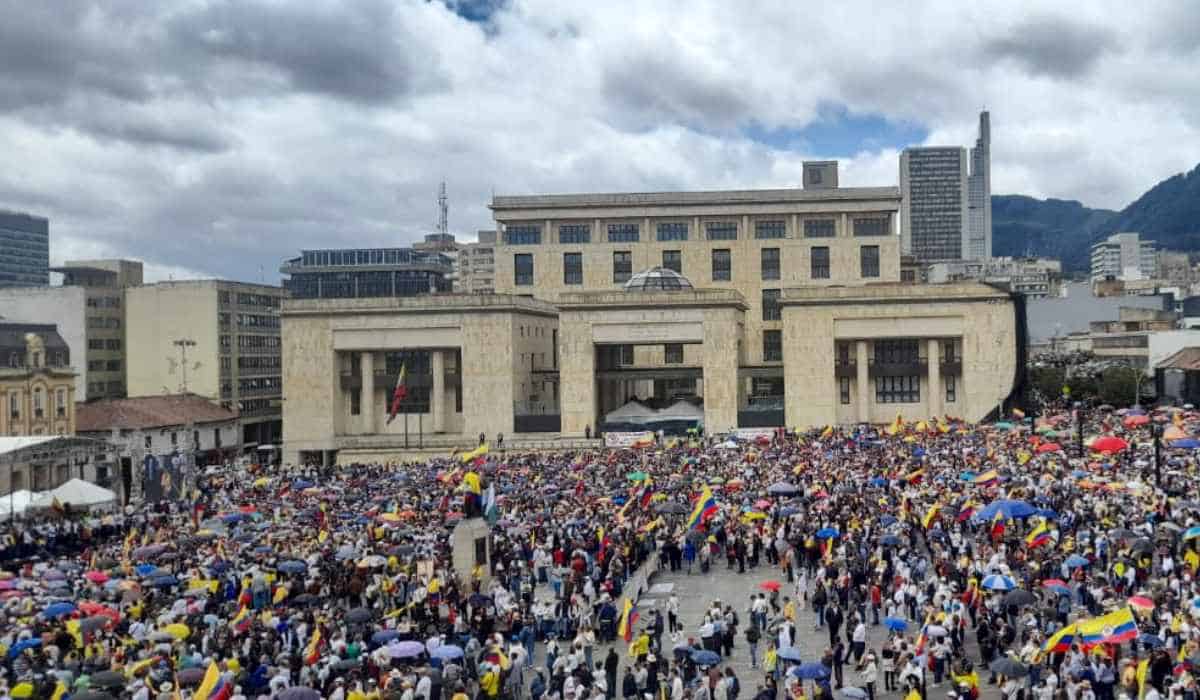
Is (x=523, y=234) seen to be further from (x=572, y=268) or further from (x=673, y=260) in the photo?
(x=673, y=260)

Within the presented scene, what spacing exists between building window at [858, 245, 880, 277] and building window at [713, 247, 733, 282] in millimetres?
9063

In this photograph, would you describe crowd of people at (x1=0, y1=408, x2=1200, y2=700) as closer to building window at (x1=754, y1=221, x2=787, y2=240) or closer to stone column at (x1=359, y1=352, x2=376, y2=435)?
stone column at (x1=359, y1=352, x2=376, y2=435)

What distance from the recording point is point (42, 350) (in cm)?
6425

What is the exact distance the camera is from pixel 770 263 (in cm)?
8425

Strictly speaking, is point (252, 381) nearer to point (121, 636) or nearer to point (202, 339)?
point (202, 339)

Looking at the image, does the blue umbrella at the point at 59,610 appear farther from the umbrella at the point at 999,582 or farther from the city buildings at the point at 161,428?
the city buildings at the point at 161,428

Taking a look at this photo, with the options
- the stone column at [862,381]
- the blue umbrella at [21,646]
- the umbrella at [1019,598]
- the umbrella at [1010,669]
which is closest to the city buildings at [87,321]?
the stone column at [862,381]

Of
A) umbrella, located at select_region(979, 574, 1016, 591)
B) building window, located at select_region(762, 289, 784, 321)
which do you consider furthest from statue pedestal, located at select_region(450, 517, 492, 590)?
building window, located at select_region(762, 289, 784, 321)

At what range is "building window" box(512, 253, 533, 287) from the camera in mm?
85750

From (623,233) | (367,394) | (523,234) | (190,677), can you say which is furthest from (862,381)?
(190,677)

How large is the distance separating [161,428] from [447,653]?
57.2m

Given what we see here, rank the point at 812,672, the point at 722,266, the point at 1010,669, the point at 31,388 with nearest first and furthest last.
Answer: the point at 1010,669 < the point at 812,672 < the point at 31,388 < the point at 722,266

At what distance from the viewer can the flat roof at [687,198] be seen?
82.8m

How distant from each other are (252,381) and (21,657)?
71.6 metres
